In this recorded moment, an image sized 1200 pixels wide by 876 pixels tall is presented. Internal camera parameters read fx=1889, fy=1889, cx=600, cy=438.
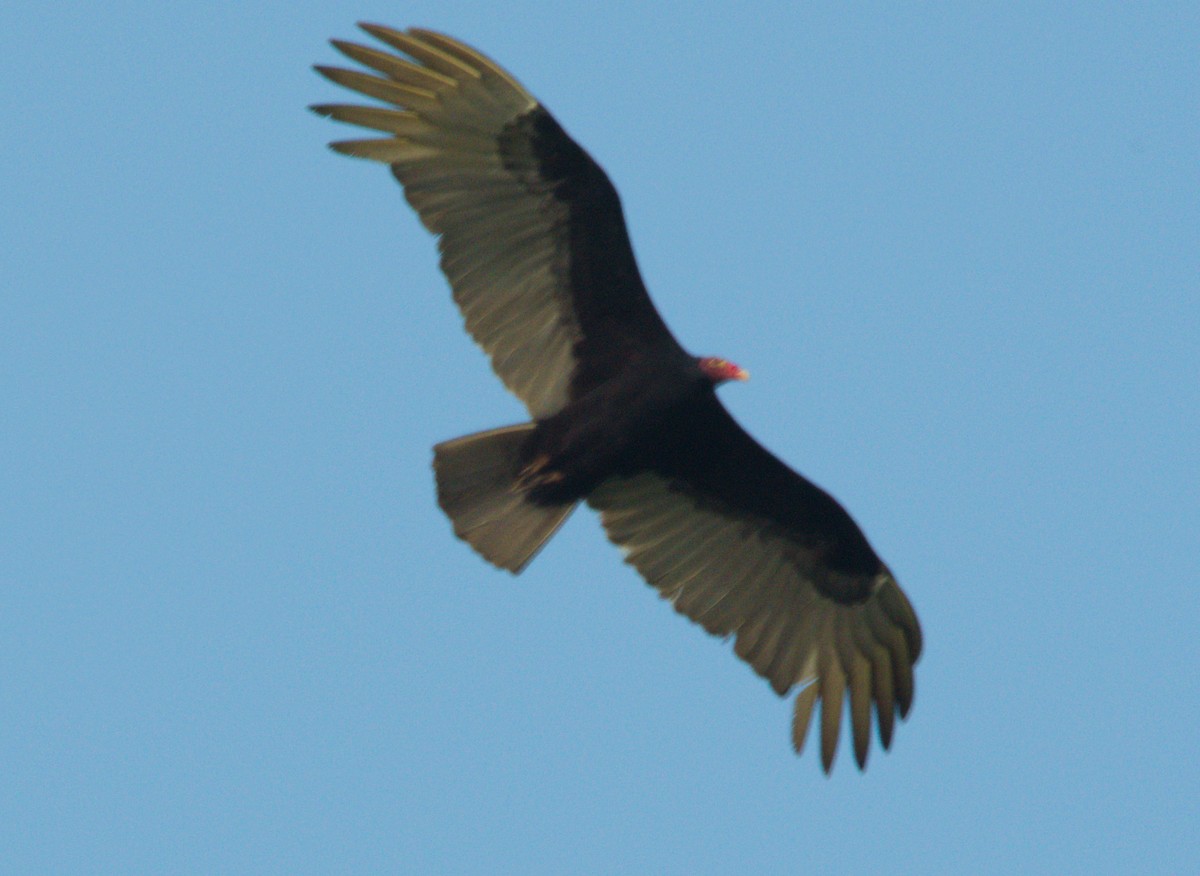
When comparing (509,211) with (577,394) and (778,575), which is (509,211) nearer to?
(577,394)

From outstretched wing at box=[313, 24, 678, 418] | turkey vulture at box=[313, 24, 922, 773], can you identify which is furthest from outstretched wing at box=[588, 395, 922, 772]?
outstretched wing at box=[313, 24, 678, 418]

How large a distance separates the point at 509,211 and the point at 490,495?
1.28 metres

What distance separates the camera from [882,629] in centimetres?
906

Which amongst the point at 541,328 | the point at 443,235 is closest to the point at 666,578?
the point at 541,328

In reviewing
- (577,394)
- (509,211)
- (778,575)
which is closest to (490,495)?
(577,394)

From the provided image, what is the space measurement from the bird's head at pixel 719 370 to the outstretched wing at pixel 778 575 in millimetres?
569

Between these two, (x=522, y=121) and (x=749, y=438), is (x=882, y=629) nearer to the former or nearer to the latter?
(x=749, y=438)

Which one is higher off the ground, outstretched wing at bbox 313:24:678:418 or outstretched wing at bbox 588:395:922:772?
outstretched wing at bbox 313:24:678:418

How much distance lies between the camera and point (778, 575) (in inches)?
360

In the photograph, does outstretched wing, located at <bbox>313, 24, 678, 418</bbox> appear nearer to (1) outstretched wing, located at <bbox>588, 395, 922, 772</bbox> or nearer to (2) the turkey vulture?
(2) the turkey vulture

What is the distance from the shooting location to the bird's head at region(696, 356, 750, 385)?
8.39 m

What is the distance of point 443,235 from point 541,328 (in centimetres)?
63

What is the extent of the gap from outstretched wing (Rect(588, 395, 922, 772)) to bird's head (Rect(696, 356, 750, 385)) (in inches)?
22.4

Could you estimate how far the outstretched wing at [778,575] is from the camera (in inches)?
353
